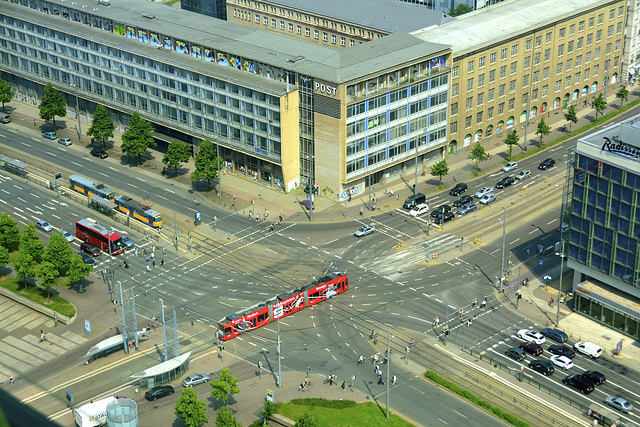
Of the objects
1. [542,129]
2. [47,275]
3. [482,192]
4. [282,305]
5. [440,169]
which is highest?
[542,129]

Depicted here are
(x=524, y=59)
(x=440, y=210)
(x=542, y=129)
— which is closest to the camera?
(x=440, y=210)

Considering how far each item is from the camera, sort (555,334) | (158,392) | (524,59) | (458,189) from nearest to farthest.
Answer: (158,392)
(555,334)
(458,189)
(524,59)

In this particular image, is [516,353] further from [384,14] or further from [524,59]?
[384,14]

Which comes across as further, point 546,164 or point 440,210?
point 546,164

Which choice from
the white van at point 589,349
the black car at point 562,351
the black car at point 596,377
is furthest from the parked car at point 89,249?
the black car at point 596,377

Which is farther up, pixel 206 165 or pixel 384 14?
pixel 384 14

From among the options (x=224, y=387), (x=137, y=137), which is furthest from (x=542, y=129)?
(x=224, y=387)

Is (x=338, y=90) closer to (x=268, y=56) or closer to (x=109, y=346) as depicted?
(x=268, y=56)
